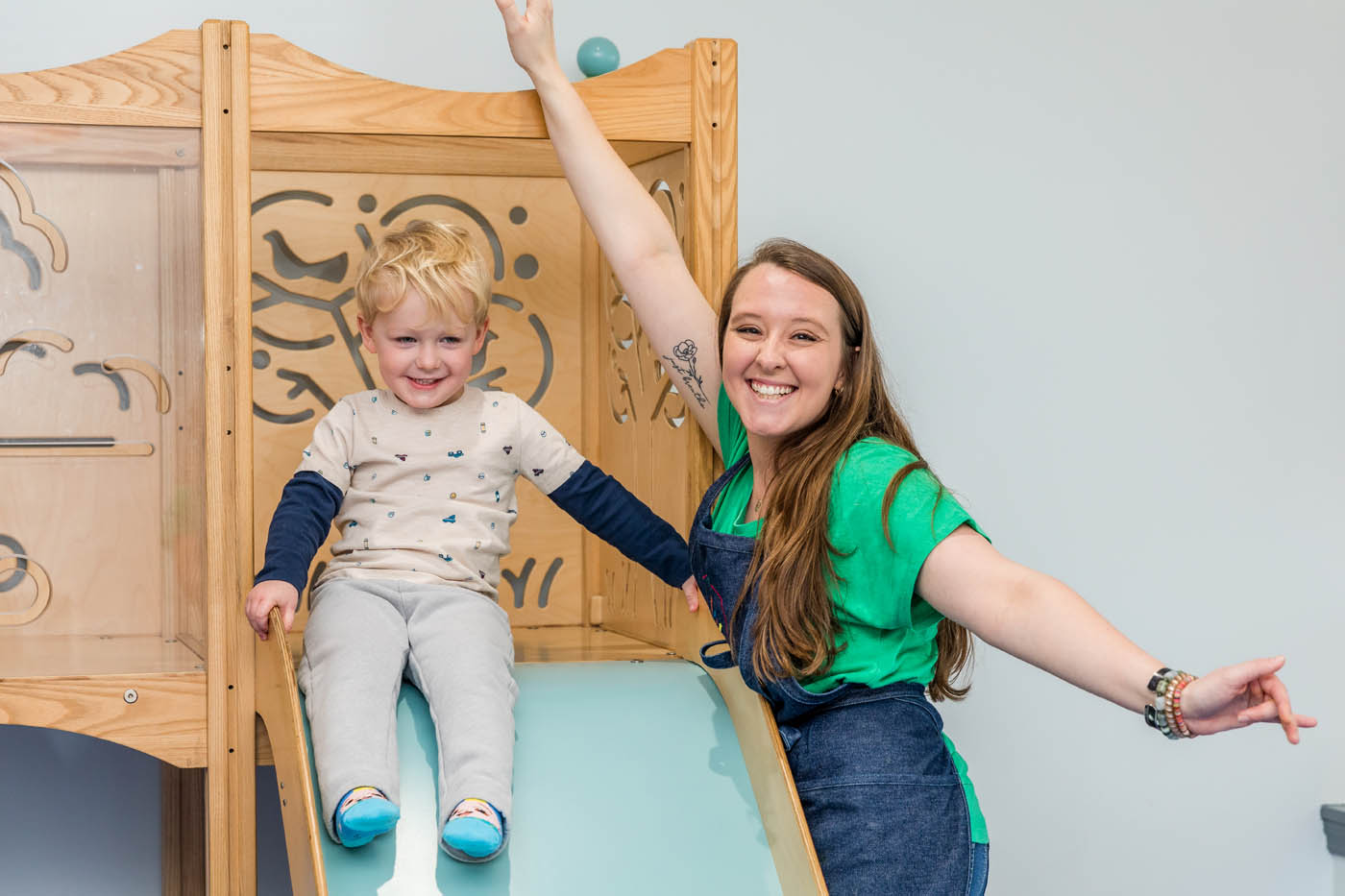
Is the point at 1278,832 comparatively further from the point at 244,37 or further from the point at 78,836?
the point at 244,37

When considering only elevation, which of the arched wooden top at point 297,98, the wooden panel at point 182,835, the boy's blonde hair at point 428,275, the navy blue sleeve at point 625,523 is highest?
the arched wooden top at point 297,98

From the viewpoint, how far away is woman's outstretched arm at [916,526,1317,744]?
3.11ft

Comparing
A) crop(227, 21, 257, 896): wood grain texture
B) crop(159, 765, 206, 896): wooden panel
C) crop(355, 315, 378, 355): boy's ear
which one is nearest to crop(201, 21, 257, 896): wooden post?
crop(227, 21, 257, 896): wood grain texture

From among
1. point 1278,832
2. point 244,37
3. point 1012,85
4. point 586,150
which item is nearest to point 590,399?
point 586,150

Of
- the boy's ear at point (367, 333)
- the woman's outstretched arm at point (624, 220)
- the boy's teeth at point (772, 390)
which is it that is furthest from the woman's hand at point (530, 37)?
the boy's teeth at point (772, 390)

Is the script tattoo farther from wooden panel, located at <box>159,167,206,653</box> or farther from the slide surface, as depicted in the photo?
wooden panel, located at <box>159,167,206,653</box>

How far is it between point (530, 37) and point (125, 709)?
0.79 meters

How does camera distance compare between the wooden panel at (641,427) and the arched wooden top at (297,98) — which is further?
the wooden panel at (641,427)

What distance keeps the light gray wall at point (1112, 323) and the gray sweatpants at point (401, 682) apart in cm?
98

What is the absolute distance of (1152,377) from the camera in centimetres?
231

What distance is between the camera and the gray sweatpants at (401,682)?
1.19 metres

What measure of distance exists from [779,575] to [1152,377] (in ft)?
4.21

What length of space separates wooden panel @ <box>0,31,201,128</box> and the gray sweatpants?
50cm

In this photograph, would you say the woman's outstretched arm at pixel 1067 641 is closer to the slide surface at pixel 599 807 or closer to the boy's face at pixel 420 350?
the slide surface at pixel 599 807
